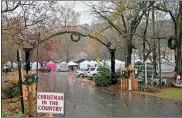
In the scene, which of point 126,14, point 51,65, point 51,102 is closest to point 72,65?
point 51,65

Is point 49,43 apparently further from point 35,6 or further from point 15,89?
point 15,89

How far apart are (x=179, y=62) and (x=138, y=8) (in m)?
5.03

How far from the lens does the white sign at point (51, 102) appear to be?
7.59m

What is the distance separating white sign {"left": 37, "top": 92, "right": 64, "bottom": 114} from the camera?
24.9 ft

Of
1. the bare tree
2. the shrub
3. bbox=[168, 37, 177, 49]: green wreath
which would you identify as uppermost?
the bare tree

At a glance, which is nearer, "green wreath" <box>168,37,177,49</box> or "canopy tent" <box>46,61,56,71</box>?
"green wreath" <box>168,37,177,49</box>

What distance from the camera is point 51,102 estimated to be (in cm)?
768

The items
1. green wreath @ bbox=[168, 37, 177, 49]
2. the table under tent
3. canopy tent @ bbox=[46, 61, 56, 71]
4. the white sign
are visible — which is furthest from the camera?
the table under tent

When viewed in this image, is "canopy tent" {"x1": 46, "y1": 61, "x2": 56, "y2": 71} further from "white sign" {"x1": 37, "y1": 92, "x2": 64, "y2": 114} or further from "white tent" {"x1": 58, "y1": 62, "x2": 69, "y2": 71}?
"white sign" {"x1": 37, "y1": 92, "x2": 64, "y2": 114}

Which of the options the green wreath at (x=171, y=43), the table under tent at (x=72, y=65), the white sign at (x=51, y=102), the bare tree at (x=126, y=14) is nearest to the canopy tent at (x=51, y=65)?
the table under tent at (x=72, y=65)

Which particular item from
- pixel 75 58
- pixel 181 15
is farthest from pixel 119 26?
pixel 75 58

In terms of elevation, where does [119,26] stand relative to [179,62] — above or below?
above

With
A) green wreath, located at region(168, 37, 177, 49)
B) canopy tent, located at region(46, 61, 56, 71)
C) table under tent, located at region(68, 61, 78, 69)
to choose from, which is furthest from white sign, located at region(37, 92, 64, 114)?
table under tent, located at region(68, 61, 78, 69)

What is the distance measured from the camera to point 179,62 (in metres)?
23.9
